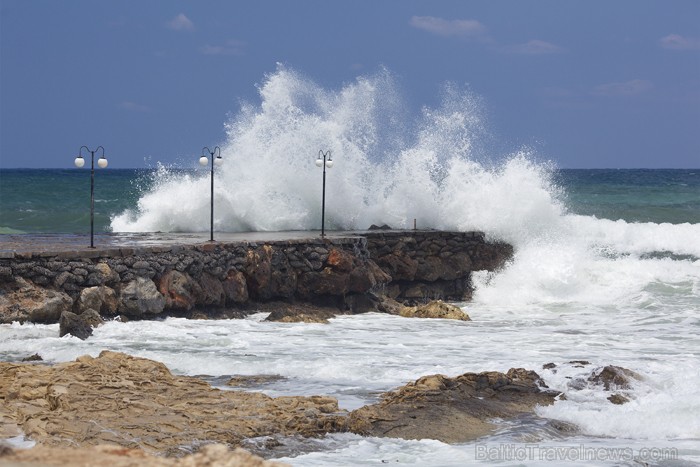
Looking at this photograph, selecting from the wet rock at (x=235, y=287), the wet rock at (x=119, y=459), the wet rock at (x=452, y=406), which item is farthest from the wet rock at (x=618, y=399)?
the wet rock at (x=235, y=287)

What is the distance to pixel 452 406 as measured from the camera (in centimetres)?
821

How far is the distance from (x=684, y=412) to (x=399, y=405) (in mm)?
2392

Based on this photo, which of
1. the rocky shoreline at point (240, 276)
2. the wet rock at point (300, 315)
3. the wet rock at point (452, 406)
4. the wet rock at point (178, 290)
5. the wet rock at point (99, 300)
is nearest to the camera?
the wet rock at point (452, 406)

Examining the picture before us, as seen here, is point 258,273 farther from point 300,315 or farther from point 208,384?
point 208,384

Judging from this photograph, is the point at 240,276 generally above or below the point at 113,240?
below

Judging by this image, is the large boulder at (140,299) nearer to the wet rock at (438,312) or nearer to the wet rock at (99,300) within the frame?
the wet rock at (99,300)

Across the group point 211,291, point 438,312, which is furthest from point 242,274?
point 438,312

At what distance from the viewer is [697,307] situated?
55.8 ft

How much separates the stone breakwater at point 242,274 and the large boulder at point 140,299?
1cm

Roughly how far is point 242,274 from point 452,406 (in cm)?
742

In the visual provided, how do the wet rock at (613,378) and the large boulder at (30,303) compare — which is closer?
the wet rock at (613,378)

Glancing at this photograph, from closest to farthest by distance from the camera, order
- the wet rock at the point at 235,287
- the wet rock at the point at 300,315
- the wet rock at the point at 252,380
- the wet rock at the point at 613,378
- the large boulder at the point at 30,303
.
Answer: the wet rock at the point at 613,378, the wet rock at the point at 252,380, the large boulder at the point at 30,303, the wet rock at the point at 300,315, the wet rock at the point at 235,287

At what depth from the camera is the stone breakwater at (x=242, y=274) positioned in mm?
12938

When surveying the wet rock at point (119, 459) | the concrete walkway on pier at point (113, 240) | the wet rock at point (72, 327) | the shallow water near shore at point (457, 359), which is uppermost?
the concrete walkway on pier at point (113, 240)
